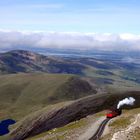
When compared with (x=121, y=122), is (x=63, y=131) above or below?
below

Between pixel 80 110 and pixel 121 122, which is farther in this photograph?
pixel 80 110

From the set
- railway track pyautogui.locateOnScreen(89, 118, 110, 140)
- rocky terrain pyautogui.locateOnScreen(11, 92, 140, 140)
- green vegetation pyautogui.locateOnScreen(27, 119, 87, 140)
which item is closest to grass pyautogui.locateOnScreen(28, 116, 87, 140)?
green vegetation pyautogui.locateOnScreen(27, 119, 87, 140)

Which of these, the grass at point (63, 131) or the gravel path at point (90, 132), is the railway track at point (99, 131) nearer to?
the gravel path at point (90, 132)

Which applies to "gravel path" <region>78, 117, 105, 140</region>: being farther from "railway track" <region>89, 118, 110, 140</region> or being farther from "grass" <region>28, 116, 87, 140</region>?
"grass" <region>28, 116, 87, 140</region>

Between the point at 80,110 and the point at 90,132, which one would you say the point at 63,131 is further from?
the point at 80,110

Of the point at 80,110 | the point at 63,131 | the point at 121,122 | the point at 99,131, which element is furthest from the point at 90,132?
the point at 80,110

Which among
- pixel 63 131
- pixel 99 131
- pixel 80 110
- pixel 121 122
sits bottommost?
pixel 80 110

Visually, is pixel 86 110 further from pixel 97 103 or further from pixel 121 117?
pixel 121 117

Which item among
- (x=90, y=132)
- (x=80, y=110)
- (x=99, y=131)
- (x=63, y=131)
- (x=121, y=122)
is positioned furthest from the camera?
(x=80, y=110)

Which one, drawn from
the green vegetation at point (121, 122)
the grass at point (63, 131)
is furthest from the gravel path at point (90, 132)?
the grass at point (63, 131)

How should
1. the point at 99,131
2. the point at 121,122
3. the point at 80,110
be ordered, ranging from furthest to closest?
the point at 80,110
the point at 121,122
the point at 99,131

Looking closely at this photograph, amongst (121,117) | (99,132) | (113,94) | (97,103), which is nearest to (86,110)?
(97,103)

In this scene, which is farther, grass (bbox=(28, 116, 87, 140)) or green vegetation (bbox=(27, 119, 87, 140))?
green vegetation (bbox=(27, 119, 87, 140))
